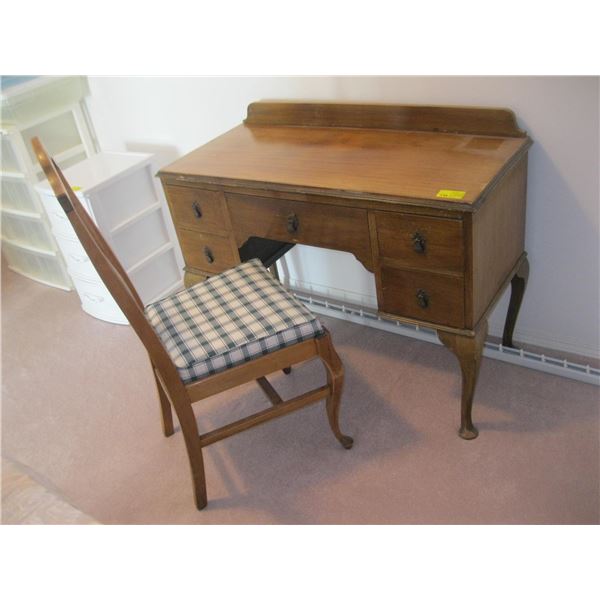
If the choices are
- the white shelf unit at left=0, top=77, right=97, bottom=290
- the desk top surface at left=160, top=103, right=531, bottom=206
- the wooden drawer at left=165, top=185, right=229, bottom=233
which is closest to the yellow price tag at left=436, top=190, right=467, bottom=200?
the desk top surface at left=160, top=103, right=531, bottom=206

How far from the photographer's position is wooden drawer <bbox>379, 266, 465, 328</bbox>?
1667 mm

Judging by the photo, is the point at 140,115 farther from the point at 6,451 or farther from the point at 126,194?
the point at 6,451

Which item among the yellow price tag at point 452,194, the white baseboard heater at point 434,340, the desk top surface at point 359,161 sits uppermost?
the desk top surface at point 359,161

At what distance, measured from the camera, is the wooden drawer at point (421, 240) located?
1573 millimetres

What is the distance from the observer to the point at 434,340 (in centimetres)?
230

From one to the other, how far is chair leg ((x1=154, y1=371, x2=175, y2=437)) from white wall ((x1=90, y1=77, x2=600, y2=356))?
2.69 ft

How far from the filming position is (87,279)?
2701 mm

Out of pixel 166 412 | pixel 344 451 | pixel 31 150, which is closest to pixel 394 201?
pixel 344 451

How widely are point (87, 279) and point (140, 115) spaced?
2.36 feet

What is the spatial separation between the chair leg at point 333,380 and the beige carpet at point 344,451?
0.06 m

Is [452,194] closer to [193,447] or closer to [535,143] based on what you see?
[535,143]

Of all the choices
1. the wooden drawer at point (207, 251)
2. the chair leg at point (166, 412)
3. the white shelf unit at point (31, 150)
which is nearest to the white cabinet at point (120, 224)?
the white shelf unit at point (31, 150)

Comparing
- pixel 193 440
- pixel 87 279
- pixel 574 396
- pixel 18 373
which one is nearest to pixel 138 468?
pixel 193 440

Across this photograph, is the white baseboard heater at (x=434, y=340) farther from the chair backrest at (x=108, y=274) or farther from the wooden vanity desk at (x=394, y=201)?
the chair backrest at (x=108, y=274)
